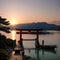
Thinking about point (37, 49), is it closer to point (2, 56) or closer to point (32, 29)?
point (32, 29)

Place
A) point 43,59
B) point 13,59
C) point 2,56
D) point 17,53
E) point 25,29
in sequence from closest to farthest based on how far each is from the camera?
point 2,56 < point 13,59 < point 17,53 < point 43,59 < point 25,29

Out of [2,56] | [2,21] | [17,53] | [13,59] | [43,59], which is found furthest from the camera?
[43,59]

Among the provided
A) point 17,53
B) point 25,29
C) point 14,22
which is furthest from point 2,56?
point 25,29

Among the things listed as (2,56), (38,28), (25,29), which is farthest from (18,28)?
(2,56)

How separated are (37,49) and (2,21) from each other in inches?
208

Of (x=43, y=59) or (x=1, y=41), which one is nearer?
(x=1, y=41)

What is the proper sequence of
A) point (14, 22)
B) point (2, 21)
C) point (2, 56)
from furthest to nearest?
point (14, 22), point (2, 21), point (2, 56)

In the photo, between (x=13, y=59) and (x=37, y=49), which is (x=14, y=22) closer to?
(x=37, y=49)

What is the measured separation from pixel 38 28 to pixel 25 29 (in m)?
0.89

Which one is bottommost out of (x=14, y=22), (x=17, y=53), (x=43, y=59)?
(x=43, y=59)

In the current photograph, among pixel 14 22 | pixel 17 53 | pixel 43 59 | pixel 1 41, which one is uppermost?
pixel 14 22

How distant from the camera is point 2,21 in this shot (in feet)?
26.9

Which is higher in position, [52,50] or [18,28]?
[18,28]

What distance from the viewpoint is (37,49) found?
1289cm
